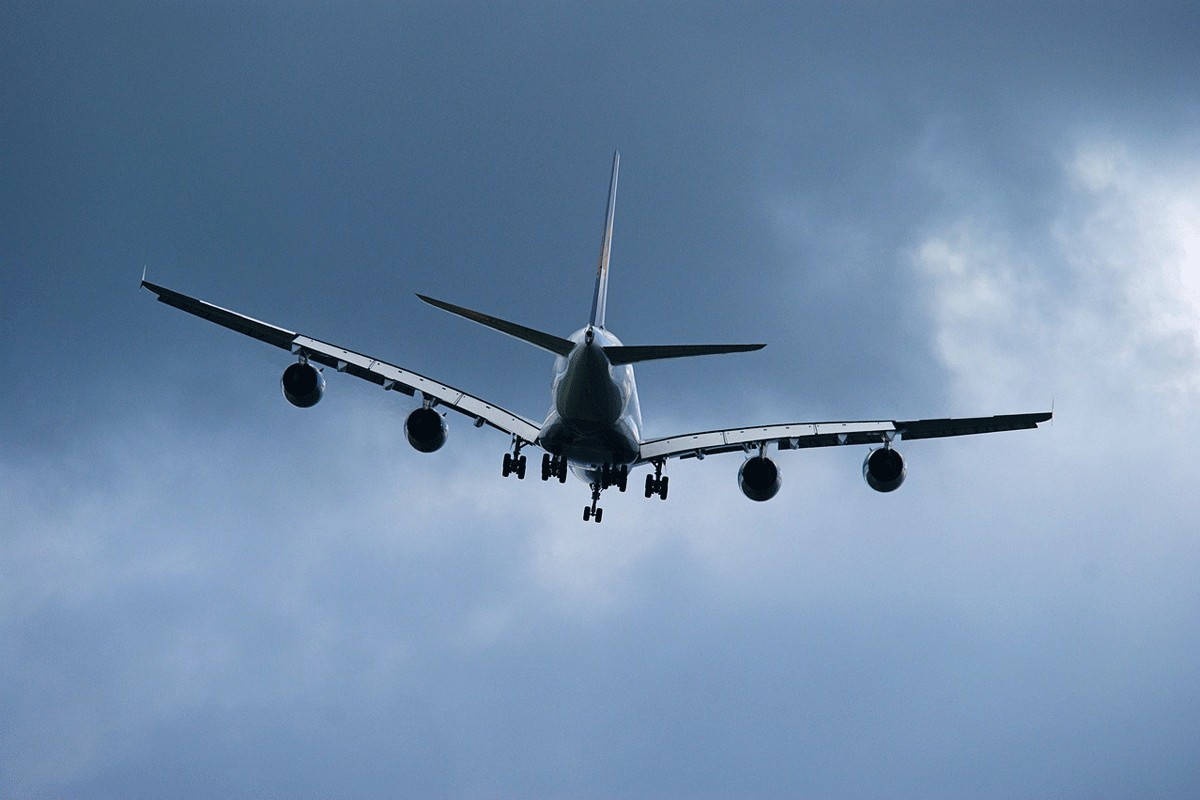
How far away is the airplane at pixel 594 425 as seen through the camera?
33875mm

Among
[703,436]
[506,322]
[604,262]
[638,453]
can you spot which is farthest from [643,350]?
[604,262]

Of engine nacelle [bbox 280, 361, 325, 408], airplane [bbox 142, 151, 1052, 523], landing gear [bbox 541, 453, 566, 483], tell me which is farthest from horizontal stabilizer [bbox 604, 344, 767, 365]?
engine nacelle [bbox 280, 361, 325, 408]

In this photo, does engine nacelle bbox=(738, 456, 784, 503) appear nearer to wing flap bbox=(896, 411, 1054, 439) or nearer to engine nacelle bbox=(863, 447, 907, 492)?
engine nacelle bbox=(863, 447, 907, 492)

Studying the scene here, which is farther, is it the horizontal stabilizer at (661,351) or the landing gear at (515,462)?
the landing gear at (515,462)

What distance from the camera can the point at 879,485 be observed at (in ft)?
129

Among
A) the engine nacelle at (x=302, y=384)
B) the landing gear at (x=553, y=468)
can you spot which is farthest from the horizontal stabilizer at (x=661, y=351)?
the engine nacelle at (x=302, y=384)

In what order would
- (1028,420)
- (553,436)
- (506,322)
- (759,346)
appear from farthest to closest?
1. (1028,420)
2. (553,436)
3. (506,322)
4. (759,346)

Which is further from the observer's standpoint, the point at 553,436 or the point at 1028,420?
the point at 1028,420

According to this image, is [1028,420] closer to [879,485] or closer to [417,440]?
[879,485]

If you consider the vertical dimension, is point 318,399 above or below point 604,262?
below

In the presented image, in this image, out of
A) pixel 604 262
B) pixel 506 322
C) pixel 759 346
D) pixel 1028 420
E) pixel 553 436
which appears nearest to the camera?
pixel 759 346

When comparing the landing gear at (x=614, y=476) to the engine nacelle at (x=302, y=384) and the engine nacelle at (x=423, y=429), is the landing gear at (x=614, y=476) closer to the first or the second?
the engine nacelle at (x=423, y=429)

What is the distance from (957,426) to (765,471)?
6.53 meters

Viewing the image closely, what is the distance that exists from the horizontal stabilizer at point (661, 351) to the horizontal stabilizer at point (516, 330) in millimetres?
1316
